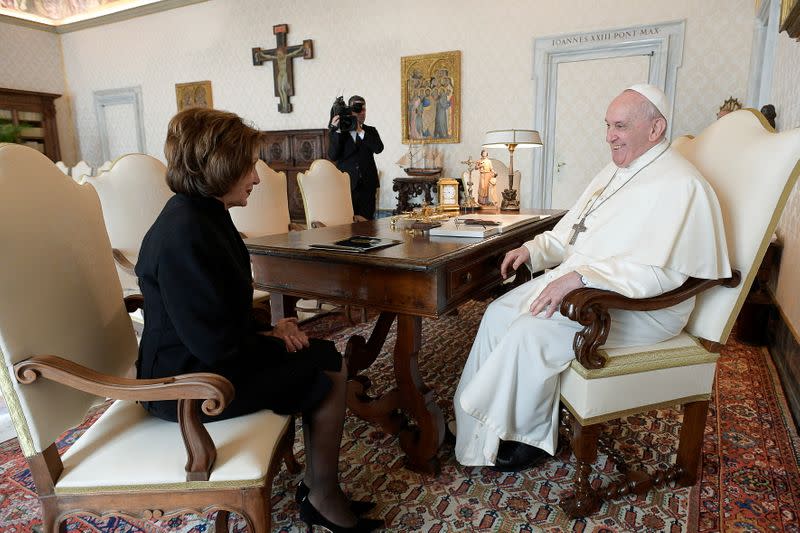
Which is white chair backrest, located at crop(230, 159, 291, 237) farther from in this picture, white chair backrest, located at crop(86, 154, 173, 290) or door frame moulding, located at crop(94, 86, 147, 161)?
door frame moulding, located at crop(94, 86, 147, 161)

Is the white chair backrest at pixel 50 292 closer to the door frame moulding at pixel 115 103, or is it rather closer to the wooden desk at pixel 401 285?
the wooden desk at pixel 401 285

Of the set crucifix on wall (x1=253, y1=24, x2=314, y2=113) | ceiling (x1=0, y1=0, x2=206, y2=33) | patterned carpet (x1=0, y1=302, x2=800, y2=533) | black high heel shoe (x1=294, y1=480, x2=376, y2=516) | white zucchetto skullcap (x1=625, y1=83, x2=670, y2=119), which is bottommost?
patterned carpet (x1=0, y1=302, x2=800, y2=533)

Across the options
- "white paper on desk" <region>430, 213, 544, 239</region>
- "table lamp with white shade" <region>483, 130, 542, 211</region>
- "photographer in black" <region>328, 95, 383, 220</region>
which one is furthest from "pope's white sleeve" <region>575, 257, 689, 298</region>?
"photographer in black" <region>328, 95, 383, 220</region>

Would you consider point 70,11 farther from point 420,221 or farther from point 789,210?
point 789,210

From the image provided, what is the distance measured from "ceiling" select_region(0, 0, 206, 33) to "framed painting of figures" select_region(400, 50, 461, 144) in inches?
202

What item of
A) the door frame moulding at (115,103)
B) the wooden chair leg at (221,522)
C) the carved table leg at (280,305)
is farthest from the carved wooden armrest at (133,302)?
the door frame moulding at (115,103)

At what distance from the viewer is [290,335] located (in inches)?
63.4

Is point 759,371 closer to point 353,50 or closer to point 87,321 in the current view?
point 87,321

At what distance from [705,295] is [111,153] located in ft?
37.4

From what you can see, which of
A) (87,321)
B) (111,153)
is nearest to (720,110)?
(87,321)

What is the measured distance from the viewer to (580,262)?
212cm

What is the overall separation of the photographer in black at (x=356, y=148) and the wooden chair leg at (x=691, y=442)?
3937 millimetres

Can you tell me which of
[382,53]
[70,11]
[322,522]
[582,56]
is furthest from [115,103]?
[322,522]

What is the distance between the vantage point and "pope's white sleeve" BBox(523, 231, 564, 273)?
94.3 inches
